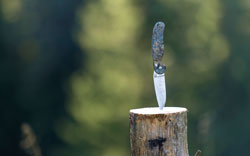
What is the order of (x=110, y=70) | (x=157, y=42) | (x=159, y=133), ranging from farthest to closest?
(x=110, y=70)
(x=157, y=42)
(x=159, y=133)

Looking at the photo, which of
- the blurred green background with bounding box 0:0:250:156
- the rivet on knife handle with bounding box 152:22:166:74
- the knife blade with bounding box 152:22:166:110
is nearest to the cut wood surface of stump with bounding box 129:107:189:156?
the knife blade with bounding box 152:22:166:110

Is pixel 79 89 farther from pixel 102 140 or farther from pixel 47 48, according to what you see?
pixel 47 48

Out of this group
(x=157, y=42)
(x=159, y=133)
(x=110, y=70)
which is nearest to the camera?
(x=159, y=133)

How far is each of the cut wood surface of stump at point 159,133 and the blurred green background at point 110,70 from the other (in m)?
6.90

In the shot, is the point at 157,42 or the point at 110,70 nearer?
the point at 157,42

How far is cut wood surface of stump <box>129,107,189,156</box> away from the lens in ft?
10.5

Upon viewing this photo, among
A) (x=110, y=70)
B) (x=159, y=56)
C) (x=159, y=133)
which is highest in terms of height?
(x=110, y=70)

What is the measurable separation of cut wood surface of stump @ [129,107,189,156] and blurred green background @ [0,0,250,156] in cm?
690

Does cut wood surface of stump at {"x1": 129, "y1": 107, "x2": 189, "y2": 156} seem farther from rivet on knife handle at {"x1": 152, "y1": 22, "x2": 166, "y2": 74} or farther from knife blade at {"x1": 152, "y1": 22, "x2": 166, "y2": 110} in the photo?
rivet on knife handle at {"x1": 152, "y1": 22, "x2": 166, "y2": 74}

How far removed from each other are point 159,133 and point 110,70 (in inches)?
295

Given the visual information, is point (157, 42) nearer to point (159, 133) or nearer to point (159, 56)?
point (159, 56)

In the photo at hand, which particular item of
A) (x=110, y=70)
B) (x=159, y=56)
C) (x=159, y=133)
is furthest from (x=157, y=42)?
(x=110, y=70)

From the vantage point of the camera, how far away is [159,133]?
3211mm

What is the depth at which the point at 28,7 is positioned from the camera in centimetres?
1212
